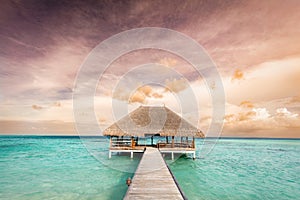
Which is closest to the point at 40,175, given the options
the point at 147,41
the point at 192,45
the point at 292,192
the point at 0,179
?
the point at 0,179

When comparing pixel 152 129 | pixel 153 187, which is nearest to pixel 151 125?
pixel 152 129

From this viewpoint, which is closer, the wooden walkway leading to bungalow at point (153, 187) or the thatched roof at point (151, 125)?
the wooden walkway leading to bungalow at point (153, 187)

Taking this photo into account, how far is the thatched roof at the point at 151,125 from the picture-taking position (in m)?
13.0

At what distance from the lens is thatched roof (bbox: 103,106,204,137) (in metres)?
13.0

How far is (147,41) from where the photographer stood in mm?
12070

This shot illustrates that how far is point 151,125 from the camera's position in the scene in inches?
542

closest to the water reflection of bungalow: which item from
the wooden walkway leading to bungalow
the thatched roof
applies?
the thatched roof

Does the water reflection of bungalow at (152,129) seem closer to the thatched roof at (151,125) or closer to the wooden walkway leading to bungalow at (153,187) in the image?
the thatched roof at (151,125)

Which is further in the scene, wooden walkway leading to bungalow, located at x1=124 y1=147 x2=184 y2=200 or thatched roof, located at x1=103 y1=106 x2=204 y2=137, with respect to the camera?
thatched roof, located at x1=103 y1=106 x2=204 y2=137

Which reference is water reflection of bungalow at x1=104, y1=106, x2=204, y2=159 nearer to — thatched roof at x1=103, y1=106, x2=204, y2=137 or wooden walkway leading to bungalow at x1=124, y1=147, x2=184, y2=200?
thatched roof at x1=103, y1=106, x2=204, y2=137

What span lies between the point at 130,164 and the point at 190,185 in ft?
15.9

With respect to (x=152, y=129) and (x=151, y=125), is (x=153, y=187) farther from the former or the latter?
(x=151, y=125)

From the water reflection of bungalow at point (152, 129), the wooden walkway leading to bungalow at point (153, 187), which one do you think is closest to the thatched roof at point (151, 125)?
the water reflection of bungalow at point (152, 129)

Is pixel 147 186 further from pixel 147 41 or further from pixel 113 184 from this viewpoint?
pixel 147 41
